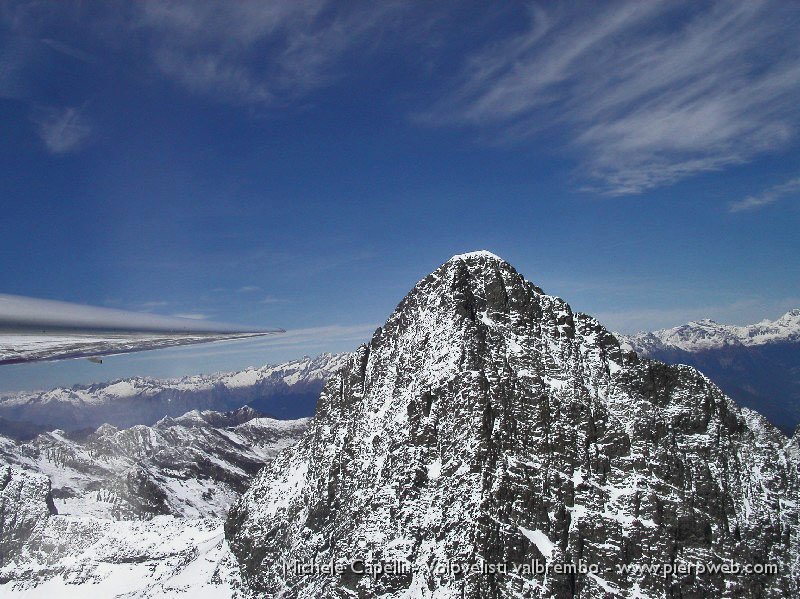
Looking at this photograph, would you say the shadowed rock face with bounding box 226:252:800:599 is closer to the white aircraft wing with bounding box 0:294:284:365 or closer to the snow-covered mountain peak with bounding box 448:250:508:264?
the snow-covered mountain peak with bounding box 448:250:508:264

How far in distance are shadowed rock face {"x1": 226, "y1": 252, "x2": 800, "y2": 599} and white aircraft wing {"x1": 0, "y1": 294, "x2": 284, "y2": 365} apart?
66.1 m

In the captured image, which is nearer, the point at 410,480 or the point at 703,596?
the point at 703,596

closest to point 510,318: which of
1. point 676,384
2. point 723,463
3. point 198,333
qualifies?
point 676,384

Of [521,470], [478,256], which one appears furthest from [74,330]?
[478,256]

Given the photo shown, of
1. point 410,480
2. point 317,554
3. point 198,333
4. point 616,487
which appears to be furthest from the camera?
point 317,554

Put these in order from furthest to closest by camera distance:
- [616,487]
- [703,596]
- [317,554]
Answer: [317,554], [616,487], [703,596]

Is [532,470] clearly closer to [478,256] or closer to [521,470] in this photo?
[521,470]

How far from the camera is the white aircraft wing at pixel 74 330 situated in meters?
14.0

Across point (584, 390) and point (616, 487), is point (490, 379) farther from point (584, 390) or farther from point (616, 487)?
point (616, 487)

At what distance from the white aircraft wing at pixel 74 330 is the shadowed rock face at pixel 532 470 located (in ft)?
217

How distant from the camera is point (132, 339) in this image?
2058 centimetres

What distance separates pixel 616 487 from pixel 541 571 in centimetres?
1860

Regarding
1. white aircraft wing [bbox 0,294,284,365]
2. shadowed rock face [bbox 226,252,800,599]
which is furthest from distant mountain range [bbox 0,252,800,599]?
white aircraft wing [bbox 0,294,284,365]

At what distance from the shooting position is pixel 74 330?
15617mm
